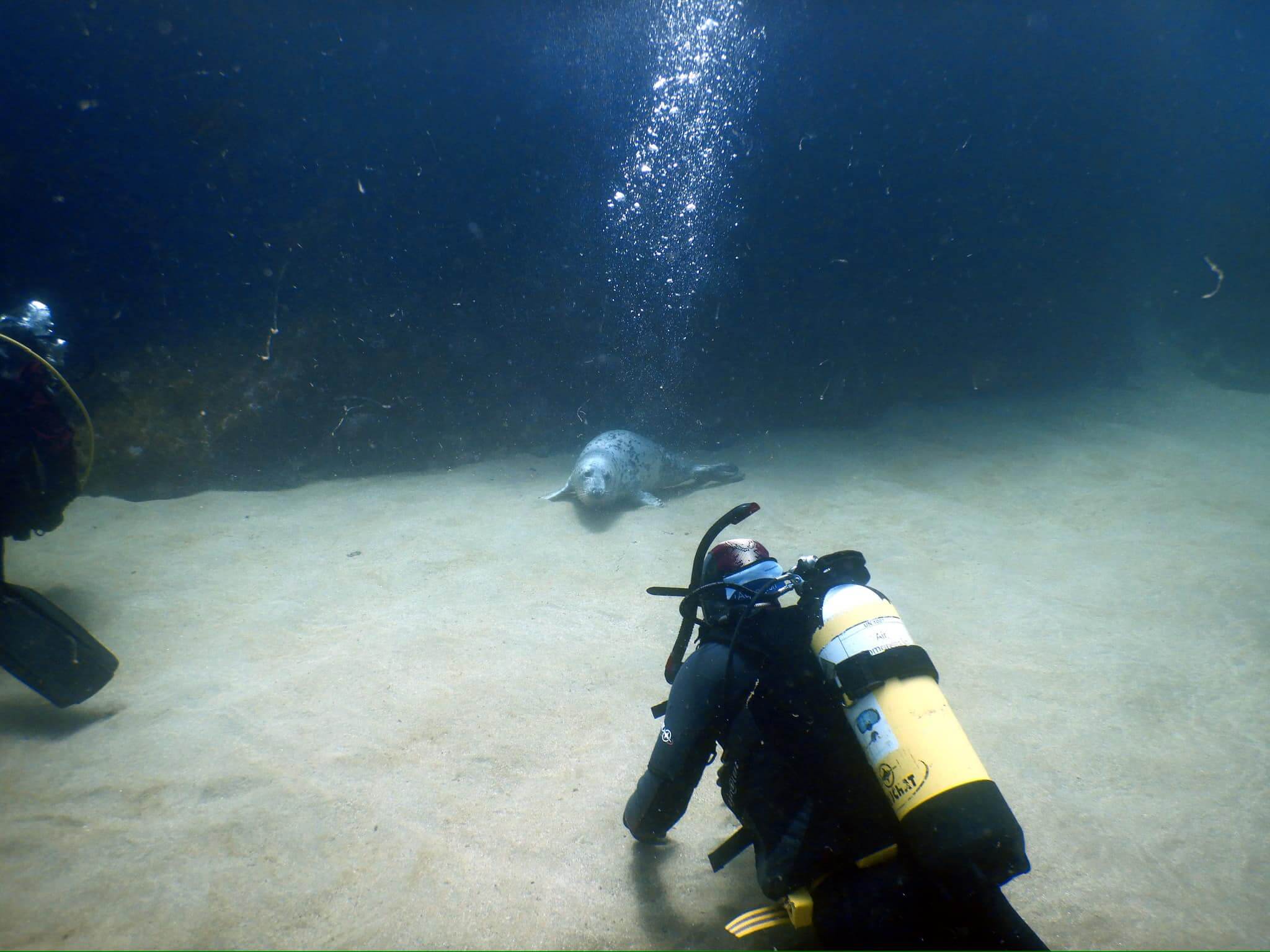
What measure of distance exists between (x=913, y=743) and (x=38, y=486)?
558 centimetres

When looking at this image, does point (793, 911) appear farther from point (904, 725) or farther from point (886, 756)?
point (904, 725)

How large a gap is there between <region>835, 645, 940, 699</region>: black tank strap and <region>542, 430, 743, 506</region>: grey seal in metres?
5.81

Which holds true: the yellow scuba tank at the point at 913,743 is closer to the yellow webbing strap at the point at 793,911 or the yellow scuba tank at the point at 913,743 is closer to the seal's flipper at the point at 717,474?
the yellow webbing strap at the point at 793,911

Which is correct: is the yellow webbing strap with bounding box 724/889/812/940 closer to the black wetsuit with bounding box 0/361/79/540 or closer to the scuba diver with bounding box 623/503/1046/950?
the scuba diver with bounding box 623/503/1046/950

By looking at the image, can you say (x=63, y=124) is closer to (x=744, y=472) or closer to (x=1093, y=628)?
(x=744, y=472)

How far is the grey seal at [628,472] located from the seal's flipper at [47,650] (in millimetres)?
4871

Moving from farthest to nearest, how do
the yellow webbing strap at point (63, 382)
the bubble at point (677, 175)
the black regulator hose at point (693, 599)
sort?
1. the bubble at point (677, 175)
2. the yellow webbing strap at point (63, 382)
3. the black regulator hose at point (693, 599)

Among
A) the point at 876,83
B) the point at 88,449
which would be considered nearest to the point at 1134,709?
the point at 88,449

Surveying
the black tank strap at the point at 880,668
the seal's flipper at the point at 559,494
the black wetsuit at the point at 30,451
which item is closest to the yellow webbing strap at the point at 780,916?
the black tank strap at the point at 880,668

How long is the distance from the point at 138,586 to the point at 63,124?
27.1ft

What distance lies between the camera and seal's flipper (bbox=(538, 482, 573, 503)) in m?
8.16

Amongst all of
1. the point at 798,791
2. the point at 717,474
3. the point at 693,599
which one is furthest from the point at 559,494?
the point at 798,791

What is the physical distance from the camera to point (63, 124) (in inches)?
348

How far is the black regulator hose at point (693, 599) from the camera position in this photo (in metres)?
2.20
